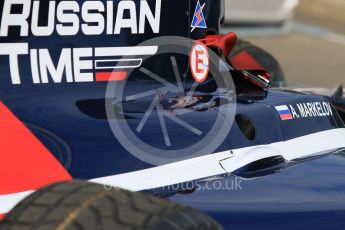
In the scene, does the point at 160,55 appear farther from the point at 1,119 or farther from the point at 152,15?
the point at 1,119

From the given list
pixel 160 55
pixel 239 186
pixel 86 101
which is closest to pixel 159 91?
pixel 160 55

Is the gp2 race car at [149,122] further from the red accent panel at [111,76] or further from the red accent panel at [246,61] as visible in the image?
the red accent panel at [246,61]

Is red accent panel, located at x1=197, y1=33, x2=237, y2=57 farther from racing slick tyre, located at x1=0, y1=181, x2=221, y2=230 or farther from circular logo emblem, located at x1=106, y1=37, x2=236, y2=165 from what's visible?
racing slick tyre, located at x1=0, y1=181, x2=221, y2=230

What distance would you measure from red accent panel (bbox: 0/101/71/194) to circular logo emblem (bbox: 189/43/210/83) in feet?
2.43

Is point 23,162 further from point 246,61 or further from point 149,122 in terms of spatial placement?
point 246,61

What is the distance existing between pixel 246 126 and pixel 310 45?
7.12 metres

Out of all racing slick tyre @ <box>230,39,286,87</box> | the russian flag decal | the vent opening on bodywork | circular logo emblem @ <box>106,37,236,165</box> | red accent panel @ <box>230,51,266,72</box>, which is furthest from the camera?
racing slick tyre @ <box>230,39,286,87</box>

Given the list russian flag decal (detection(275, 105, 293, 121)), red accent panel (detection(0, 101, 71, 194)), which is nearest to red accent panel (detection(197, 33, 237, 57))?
russian flag decal (detection(275, 105, 293, 121))

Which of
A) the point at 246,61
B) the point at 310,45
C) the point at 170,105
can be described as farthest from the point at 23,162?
the point at 310,45

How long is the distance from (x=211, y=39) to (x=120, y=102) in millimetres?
558

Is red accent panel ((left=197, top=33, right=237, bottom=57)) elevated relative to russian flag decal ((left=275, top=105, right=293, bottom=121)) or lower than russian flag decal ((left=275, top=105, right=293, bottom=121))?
elevated

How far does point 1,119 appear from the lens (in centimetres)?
236

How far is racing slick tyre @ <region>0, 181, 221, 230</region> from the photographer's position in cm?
182

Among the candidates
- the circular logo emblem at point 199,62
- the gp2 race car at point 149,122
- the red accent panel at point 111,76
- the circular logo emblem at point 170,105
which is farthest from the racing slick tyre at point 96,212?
the circular logo emblem at point 199,62
